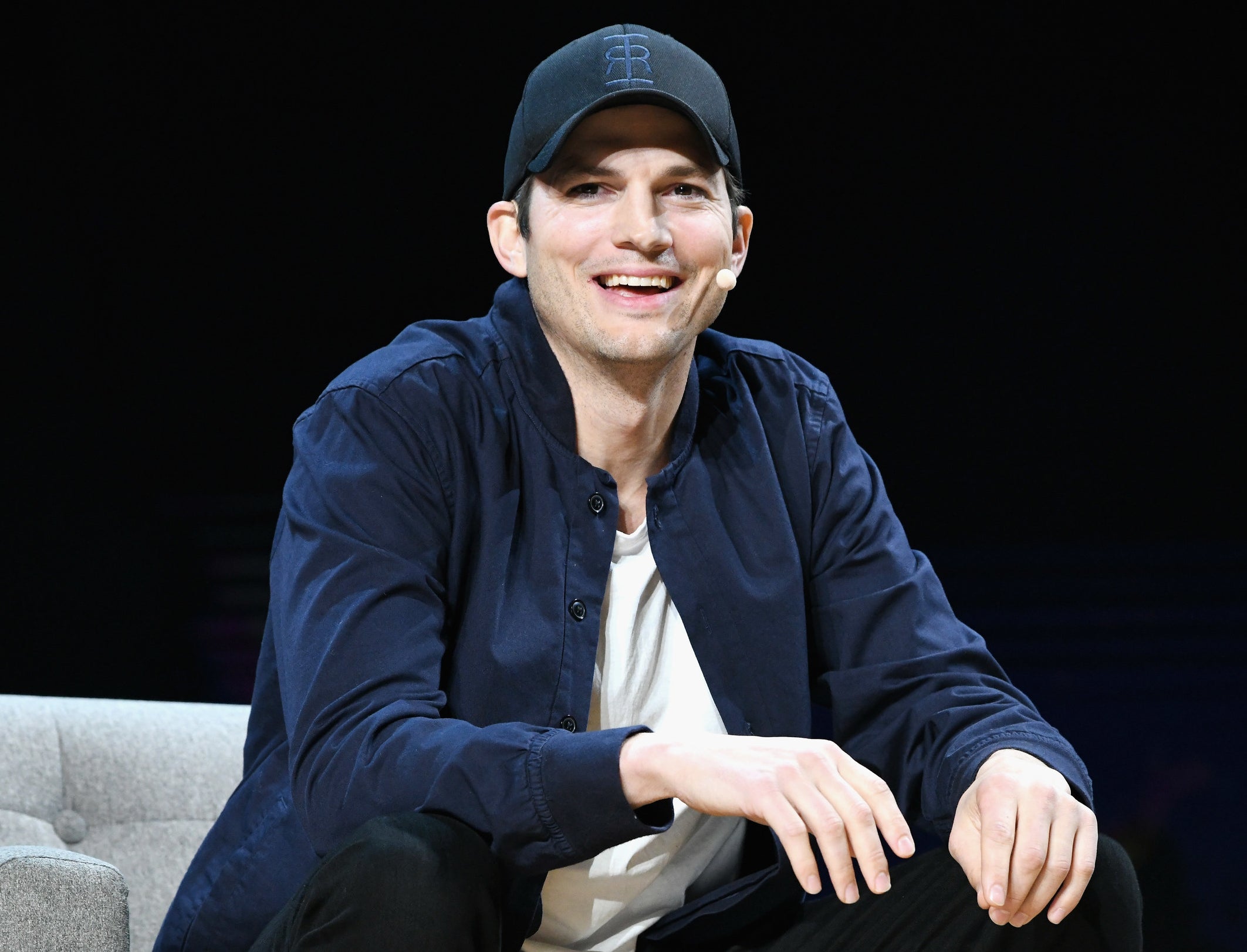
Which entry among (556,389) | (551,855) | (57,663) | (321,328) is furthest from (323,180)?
(551,855)

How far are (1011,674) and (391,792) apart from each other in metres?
1.85

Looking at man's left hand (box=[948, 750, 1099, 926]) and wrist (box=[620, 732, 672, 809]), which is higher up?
wrist (box=[620, 732, 672, 809])

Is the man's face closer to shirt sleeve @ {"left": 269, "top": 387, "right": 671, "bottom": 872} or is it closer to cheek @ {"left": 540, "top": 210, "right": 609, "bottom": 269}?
cheek @ {"left": 540, "top": 210, "right": 609, "bottom": 269}

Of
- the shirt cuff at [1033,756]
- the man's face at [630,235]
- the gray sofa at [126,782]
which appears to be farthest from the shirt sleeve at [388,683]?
the gray sofa at [126,782]

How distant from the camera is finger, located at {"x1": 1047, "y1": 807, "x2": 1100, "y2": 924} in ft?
3.69

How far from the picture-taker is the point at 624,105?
1401 millimetres

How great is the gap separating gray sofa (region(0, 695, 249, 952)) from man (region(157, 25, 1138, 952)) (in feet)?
1.45

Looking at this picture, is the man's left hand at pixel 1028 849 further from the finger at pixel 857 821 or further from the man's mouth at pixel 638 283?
the man's mouth at pixel 638 283

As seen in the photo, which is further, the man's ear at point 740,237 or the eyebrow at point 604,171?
the man's ear at point 740,237

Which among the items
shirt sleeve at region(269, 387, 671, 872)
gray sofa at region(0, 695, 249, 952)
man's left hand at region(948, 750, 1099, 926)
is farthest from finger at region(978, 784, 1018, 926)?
gray sofa at region(0, 695, 249, 952)

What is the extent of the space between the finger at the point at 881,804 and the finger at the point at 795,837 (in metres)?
0.05

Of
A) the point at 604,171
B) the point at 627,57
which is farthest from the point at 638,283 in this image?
the point at 627,57

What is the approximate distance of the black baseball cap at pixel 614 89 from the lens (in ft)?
4.57

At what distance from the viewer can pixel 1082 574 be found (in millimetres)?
2633
